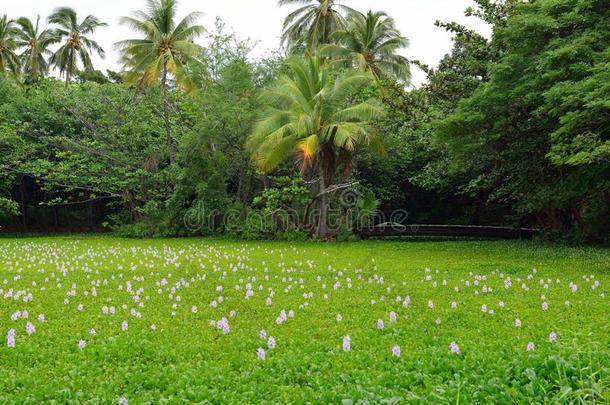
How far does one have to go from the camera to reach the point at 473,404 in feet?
11.1

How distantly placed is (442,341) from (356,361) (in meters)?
1.11

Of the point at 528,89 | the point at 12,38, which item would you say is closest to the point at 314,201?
the point at 528,89

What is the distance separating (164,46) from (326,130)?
27.7 feet

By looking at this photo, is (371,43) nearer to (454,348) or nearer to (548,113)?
(548,113)

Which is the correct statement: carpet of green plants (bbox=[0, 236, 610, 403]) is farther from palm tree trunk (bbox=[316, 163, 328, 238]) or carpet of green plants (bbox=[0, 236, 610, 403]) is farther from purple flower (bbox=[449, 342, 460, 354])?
palm tree trunk (bbox=[316, 163, 328, 238])

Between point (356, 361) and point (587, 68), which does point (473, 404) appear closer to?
point (356, 361)

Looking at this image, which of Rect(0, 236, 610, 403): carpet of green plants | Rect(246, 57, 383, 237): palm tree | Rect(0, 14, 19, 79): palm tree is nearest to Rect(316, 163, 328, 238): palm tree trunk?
Rect(246, 57, 383, 237): palm tree

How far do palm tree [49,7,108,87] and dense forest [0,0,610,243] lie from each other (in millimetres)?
2785

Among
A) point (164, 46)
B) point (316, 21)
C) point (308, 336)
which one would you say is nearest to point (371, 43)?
point (316, 21)

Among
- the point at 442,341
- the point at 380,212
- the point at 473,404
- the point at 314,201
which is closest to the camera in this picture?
the point at 473,404

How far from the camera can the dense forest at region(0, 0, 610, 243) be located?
40.5 feet

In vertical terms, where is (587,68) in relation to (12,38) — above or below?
below

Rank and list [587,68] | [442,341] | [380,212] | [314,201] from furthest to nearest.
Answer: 1. [380,212]
2. [314,201]
3. [587,68]
4. [442,341]

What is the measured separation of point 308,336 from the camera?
5.30 metres
